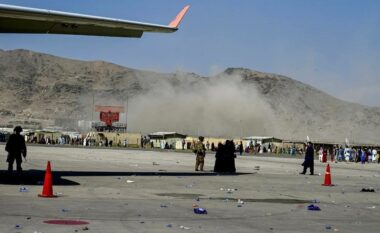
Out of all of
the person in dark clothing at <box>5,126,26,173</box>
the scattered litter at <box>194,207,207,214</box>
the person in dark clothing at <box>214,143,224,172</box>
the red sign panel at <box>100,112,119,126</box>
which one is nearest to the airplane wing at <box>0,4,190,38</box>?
the person in dark clothing at <box>5,126,26,173</box>

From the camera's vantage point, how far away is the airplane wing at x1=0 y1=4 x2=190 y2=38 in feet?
73.9

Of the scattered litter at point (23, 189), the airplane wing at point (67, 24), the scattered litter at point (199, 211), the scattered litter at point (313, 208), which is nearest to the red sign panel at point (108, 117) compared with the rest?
the airplane wing at point (67, 24)

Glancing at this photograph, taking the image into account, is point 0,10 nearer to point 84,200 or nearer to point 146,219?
point 84,200

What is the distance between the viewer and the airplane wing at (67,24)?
22516mm

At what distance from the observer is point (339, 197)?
20.7 m

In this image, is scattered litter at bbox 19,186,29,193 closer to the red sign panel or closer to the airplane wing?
the airplane wing

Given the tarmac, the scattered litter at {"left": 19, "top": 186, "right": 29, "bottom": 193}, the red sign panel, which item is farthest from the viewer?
the red sign panel

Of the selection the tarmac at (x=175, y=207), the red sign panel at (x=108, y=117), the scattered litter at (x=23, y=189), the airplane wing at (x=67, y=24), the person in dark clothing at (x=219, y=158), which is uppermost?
the red sign panel at (x=108, y=117)

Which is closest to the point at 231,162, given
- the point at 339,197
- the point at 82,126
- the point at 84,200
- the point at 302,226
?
the point at 339,197

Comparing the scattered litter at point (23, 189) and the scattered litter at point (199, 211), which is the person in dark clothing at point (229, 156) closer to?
the scattered litter at point (23, 189)

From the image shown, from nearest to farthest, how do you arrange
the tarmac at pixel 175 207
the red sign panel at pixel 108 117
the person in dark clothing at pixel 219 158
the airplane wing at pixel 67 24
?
the tarmac at pixel 175 207 < the airplane wing at pixel 67 24 < the person in dark clothing at pixel 219 158 < the red sign panel at pixel 108 117

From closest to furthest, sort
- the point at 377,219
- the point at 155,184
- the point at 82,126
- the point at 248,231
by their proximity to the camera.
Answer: the point at 248,231 → the point at 377,219 → the point at 155,184 → the point at 82,126

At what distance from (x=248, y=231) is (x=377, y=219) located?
407 centimetres

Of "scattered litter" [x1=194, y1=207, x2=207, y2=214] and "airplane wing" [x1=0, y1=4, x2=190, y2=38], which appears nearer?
"scattered litter" [x1=194, y1=207, x2=207, y2=214]
